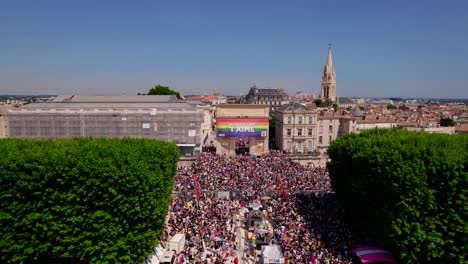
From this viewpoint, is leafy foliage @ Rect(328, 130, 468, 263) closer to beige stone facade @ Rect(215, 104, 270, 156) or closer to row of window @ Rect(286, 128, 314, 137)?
beige stone facade @ Rect(215, 104, 270, 156)

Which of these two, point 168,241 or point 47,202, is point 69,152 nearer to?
point 47,202

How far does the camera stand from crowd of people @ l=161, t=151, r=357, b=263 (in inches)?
797

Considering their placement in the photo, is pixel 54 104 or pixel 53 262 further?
pixel 54 104

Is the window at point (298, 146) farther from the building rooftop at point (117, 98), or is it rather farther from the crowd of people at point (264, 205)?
the building rooftop at point (117, 98)

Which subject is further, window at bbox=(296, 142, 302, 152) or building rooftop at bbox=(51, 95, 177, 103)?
building rooftop at bbox=(51, 95, 177, 103)

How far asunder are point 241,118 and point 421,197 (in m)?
32.9

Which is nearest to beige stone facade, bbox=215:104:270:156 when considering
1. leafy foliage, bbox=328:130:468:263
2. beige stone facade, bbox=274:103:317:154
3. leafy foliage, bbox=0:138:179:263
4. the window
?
beige stone facade, bbox=274:103:317:154

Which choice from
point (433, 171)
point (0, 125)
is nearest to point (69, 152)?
point (433, 171)

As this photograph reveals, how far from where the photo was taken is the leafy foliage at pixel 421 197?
1630 cm

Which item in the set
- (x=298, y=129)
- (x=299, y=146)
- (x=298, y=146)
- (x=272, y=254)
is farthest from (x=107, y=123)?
(x=272, y=254)

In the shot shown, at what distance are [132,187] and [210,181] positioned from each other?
16.1 metres

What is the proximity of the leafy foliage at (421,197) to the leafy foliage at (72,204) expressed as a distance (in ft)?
44.0

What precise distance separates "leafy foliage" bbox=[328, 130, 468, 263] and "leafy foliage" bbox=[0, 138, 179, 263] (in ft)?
44.0

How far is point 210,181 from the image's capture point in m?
32.0
